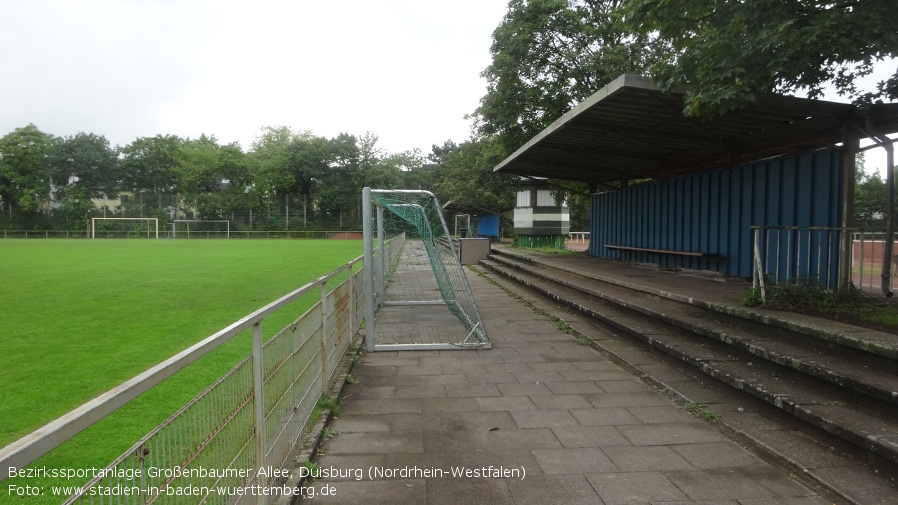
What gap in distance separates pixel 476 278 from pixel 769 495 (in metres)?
13.1

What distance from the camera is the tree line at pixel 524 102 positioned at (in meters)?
5.24

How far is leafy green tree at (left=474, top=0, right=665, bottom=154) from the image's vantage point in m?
15.8

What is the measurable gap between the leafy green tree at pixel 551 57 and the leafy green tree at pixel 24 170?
55647mm

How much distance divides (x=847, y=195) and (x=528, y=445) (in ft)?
19.0

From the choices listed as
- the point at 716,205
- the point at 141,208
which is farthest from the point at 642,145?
the point at 141,208

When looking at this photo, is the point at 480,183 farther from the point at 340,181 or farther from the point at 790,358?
the point at 340,181

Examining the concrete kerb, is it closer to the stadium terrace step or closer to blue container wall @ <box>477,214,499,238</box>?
the stadium terrace step

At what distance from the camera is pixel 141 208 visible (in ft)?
178

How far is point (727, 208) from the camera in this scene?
932cm

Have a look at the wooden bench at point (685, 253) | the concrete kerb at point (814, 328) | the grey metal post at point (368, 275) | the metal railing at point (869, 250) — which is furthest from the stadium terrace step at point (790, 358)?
the grey metal post at point (368, 275)

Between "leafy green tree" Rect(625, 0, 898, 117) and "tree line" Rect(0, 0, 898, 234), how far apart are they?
17mm

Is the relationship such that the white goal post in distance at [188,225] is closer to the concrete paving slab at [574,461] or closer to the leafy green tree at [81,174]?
the leafy green tree at [81,174]

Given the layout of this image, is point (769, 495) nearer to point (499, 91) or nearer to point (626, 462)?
point (626, 462)

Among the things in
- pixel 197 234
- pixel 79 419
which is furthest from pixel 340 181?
pixel 79 419
